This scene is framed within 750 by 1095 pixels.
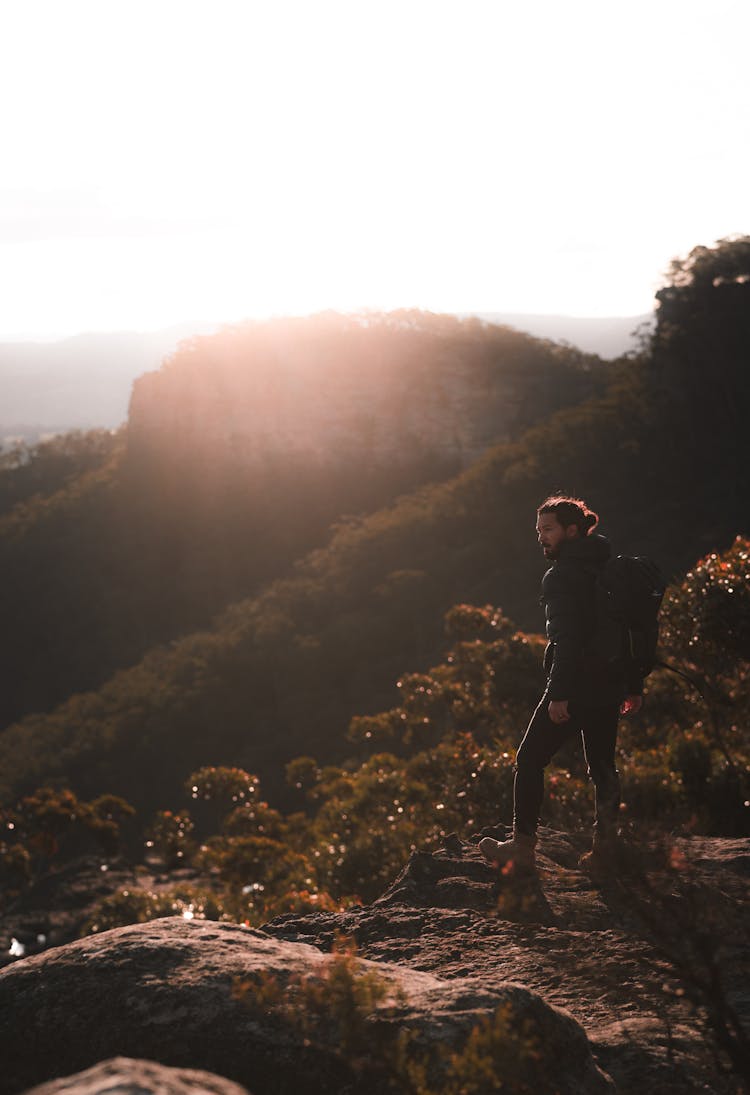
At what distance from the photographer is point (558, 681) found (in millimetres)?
4188

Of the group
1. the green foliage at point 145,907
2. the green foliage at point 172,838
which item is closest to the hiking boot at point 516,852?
the green foliage at point 145,907

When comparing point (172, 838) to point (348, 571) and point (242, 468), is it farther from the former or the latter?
point (242, 468)

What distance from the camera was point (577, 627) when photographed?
4219 millimetres

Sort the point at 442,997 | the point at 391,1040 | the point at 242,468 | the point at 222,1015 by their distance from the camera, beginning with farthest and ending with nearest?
the point at 242,468 → the point at 222,1015 → the point at 442,997 → the point at 391,1040

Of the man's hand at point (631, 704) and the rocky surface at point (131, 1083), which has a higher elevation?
the rocky surface at point (131, 1083)

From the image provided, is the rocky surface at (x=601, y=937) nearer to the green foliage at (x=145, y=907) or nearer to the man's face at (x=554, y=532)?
the man's face at (x=554, y=532)

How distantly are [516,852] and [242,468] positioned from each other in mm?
77373

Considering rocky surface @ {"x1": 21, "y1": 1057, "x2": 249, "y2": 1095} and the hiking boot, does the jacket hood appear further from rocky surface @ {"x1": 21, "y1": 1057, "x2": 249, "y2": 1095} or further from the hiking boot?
rocky surface @ {"x1": 21, "y1": 1057, "x2": 249, "y2": 1095}

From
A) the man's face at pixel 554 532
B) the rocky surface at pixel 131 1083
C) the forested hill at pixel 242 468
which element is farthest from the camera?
the forested hill at pixel 242 468

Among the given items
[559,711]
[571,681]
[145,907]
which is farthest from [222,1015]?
[145,907]

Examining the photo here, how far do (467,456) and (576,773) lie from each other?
202 ft

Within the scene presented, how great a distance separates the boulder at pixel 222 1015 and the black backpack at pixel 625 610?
6.01ft

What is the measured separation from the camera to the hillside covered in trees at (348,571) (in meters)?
43.5

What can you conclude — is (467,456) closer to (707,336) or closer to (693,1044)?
(707,336)
